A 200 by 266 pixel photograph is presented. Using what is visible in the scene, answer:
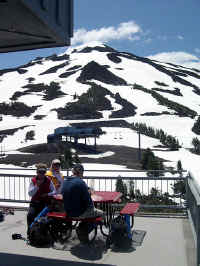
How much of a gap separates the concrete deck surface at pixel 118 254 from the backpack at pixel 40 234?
0.12 metres

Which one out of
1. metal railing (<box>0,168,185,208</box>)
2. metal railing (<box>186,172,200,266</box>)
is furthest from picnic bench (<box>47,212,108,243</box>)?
metal railing (<box>186,172,200,266</box>)

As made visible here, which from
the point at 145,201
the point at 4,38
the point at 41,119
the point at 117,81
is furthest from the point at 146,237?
the point at 117,81

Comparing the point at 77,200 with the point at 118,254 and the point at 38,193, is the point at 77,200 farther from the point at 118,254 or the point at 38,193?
the point at 118,254

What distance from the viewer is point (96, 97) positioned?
315 feet

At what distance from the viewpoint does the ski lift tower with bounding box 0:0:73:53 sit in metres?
4.18

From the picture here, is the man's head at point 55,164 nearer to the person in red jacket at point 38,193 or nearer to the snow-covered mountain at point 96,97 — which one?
the person in red jacket at point 38,193

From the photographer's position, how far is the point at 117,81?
12144 centimetres

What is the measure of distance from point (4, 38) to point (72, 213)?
2.72 m

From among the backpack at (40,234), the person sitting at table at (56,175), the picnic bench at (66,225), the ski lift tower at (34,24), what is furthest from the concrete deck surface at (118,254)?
the ski lift tower at (34,24)

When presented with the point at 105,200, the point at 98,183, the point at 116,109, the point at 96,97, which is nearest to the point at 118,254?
the point at 105,200

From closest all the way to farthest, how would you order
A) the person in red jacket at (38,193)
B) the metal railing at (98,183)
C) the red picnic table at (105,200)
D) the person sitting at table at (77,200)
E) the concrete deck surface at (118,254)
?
the concrete deck surface at (118,254) → the person sitting at table at (77,200) → the person in red jacket at (38,193) → the red picnic table at (105,200) → the metal railing at (98,183)

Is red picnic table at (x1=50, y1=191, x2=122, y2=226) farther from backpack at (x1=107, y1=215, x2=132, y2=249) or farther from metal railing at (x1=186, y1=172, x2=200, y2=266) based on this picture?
metal railing at (x1=186, y1=172, x2=200, y2=266)

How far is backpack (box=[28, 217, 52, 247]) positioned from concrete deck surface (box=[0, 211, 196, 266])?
0.12 meters

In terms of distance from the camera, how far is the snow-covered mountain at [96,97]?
3017 inches
